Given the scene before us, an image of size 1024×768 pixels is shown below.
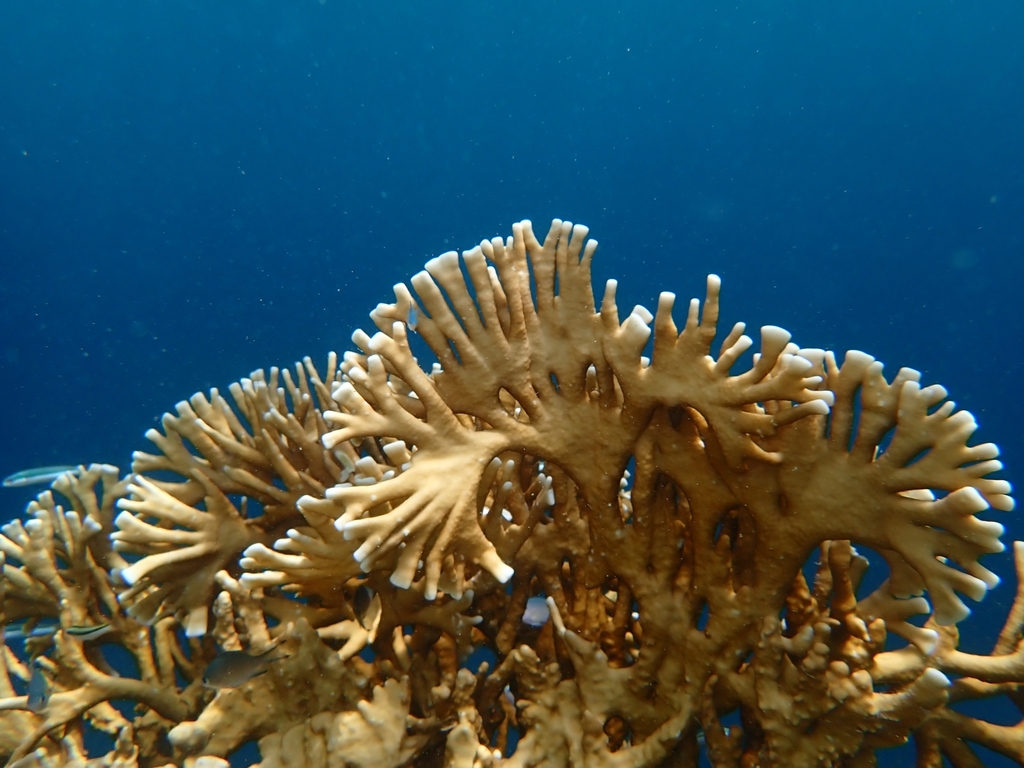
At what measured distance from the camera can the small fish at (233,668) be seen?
2.34 metres

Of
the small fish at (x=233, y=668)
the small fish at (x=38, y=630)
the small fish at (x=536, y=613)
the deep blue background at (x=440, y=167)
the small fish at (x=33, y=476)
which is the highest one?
the deep blue background at (x=440, y=167)

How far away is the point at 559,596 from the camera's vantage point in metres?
2.55

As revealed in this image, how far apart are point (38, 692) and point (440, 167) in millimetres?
51977

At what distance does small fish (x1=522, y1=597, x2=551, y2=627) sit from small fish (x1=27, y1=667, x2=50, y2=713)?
218cm

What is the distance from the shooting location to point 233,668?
2342 millimetres

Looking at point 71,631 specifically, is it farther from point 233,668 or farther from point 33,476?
point 33,476

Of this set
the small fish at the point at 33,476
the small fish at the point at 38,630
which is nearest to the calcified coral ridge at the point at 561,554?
the small fish at the point at 38,630

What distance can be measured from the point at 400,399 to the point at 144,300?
161 ft

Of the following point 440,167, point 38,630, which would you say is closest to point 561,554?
point 38,630

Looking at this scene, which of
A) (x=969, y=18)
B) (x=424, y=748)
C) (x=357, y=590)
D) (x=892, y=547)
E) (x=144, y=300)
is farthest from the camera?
(x=144, y=300)

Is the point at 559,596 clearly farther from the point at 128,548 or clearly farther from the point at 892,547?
the point at 128,548

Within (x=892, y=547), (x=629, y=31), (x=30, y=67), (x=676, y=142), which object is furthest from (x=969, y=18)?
(x=30, y=67)

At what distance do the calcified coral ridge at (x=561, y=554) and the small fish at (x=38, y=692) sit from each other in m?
0.06

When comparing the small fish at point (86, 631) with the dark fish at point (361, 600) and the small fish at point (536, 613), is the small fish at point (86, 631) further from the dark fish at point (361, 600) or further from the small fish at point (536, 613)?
the small fish at point (536, 613)
